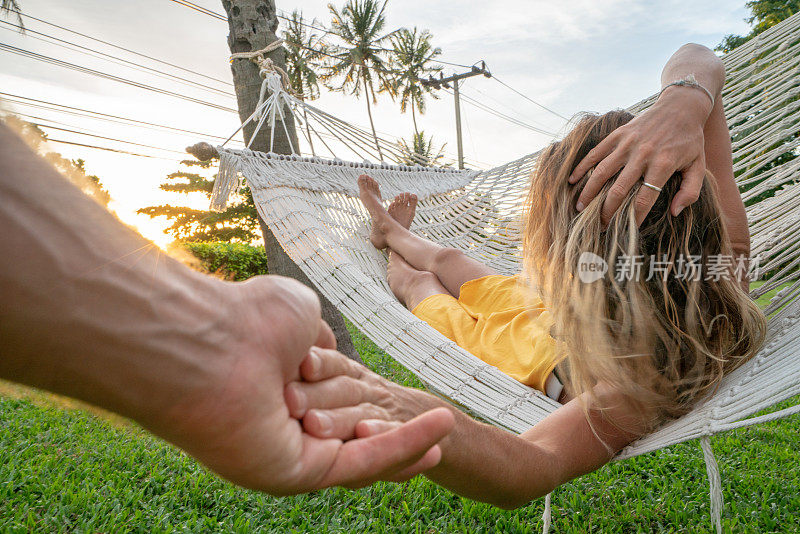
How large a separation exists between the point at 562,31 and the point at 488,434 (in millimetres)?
11742

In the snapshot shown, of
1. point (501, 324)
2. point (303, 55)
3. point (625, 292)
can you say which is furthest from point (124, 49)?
point (303, 55)

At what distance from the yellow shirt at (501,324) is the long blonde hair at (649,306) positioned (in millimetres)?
254

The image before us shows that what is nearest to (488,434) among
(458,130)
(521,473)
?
(521,473)

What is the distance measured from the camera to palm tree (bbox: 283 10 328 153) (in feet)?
54.7

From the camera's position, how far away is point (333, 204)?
2201 mm

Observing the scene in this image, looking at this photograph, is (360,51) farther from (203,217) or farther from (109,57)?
(109,57)

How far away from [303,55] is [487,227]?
1722cm

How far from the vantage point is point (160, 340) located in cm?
39

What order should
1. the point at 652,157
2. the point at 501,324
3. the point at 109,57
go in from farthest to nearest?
the point at 109,57, the point at 501,324, the point at 652,157

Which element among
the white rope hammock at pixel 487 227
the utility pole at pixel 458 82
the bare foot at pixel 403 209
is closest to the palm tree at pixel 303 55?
the utility pole at pixel 458 82

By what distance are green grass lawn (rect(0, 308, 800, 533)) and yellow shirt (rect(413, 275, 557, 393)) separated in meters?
0.44

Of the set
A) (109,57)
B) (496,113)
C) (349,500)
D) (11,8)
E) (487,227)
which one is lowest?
(349,500)

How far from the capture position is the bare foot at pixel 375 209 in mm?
2240

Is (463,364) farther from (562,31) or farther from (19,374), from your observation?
(562,31)
